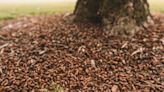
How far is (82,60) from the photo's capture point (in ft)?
A: 19.0

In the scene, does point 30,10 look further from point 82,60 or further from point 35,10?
point 82,60

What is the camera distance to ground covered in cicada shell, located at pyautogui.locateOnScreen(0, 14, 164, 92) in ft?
17.0

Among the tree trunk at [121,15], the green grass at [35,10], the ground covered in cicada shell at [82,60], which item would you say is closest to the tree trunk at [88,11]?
the tree trunk at [121,15]

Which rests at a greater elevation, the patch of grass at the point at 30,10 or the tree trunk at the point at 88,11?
the tree trunk at the point at 88,11

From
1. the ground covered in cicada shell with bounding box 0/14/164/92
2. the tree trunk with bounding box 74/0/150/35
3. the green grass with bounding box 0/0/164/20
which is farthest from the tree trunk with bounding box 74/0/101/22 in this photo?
the green grass with bounding box 0/0/164/20

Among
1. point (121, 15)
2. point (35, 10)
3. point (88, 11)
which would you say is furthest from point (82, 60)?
point (35, 10)

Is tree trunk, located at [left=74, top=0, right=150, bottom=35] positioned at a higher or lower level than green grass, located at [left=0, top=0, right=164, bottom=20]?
higher

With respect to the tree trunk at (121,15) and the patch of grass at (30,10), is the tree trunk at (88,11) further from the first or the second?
the patch of grass at (30,10)

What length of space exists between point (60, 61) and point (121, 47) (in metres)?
1.22

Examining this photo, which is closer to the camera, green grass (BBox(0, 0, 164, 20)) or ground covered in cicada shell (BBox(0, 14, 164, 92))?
ground covered in cicada shell (BBox(0, 14, 164, 92))

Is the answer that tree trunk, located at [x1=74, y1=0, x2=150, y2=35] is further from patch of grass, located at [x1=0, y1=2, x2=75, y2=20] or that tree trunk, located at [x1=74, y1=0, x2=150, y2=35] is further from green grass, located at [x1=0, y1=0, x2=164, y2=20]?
patch of grass, located at [x1=0, y1=2, x2=75, y2=20]

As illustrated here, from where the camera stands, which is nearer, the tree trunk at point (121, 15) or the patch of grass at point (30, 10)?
the tree trunk at point (121, 15)

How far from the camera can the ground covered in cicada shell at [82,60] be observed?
17.0 ft

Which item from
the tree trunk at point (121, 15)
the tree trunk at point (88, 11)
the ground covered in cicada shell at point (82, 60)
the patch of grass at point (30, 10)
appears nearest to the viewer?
the ground covered in cicada shell at point (82, 60)
